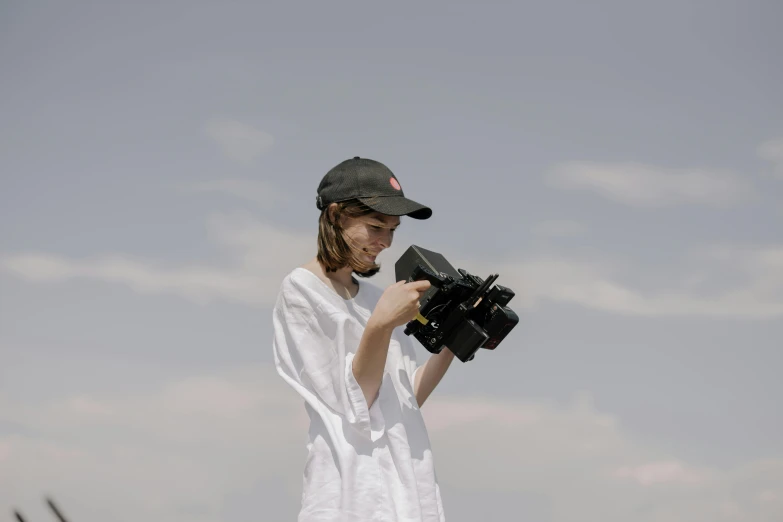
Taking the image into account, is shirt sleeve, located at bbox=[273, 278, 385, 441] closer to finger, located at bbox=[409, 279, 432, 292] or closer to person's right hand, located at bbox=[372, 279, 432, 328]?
person's right hand, located at bbox=[372, 279, 432, 328]

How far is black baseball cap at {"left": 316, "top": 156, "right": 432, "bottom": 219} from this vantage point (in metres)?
4.25

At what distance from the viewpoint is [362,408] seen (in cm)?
394

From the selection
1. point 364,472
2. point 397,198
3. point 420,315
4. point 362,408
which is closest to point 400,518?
point 364,472

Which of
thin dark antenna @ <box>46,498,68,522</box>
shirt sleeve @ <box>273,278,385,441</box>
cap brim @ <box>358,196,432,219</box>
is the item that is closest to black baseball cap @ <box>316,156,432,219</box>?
cap brim @ <box>358,196,432,219</box>

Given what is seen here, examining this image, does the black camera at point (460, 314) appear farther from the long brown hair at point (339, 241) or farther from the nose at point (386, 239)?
the long brown hair at point (339, 241)

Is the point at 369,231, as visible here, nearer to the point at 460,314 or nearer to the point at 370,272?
the point at 370,272

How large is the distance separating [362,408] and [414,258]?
2.53ft

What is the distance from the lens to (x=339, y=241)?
170 inches

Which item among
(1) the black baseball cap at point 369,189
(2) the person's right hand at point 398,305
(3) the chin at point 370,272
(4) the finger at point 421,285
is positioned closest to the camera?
(2) the person's right hand at point 398,305

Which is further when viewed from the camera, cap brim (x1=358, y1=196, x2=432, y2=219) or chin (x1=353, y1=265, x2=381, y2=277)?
chin (x1=353, y1=265, x2=381, y2=277)

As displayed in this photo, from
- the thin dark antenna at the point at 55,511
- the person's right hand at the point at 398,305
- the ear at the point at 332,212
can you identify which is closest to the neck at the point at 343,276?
the ear at the point at 332,212

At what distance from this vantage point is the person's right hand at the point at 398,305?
3.87m

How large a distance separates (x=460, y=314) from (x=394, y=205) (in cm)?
61

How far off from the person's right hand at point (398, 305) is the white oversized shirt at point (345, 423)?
11.3 inches
